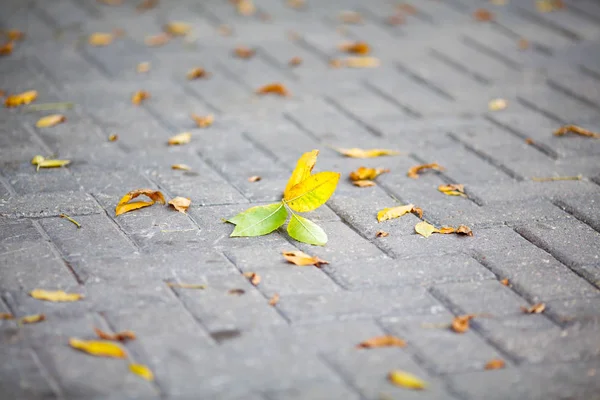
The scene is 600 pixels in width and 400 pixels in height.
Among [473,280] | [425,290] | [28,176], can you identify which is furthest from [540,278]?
[28,176]

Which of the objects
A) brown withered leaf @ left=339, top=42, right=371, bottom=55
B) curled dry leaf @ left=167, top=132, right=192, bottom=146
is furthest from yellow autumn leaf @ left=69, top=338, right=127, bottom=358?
brown withered leaf @ left=339, top=42, right=371, bottom=55

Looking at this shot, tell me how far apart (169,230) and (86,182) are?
0.43 meters

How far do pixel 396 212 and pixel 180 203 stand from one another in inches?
25.6

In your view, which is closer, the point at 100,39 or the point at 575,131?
the point at 575,131

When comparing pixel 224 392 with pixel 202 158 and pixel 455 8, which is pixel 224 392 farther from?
pixel 455 8

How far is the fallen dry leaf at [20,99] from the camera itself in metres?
3.12

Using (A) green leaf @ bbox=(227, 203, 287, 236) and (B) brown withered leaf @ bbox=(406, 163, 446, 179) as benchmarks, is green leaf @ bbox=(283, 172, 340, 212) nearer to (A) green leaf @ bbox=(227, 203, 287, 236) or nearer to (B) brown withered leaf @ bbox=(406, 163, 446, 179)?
(A) green leaf @ bbox=(227, 203, 287, 236)

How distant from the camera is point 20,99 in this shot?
10.3ft

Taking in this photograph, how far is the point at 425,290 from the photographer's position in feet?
6.73

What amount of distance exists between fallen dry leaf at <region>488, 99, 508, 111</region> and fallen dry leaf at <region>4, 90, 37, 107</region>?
1.85 m

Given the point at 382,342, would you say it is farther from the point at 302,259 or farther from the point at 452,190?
the point at 452,190

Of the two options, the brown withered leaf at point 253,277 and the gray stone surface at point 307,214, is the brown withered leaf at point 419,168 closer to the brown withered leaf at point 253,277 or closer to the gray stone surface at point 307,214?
the gray stone surface at point 307,214

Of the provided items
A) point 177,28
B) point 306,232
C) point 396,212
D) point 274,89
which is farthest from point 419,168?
point 177,28

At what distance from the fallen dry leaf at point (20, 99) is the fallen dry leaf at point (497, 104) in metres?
1.85
